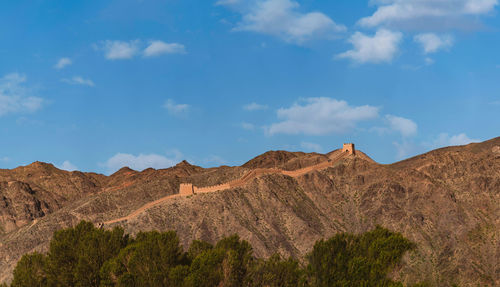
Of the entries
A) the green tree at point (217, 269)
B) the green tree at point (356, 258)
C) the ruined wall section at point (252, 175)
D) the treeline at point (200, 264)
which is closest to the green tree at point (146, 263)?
the treeline at point (200, 264)

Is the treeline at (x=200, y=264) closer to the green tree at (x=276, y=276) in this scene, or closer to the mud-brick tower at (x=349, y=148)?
the green tree at (x=276, y=276)

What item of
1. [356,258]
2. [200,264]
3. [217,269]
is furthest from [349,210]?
[200,264]

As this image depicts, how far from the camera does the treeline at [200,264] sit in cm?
6562

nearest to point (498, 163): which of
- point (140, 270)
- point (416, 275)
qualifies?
point (416, 275)

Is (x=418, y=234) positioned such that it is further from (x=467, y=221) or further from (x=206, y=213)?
(x=206, y=213)

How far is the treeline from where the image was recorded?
6562 centimetres

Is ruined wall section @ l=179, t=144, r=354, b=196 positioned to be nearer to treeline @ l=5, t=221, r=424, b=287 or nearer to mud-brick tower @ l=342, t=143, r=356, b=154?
mud-brick tower @ l=342, t=143, r=356, b=154

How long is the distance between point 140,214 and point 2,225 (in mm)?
72176

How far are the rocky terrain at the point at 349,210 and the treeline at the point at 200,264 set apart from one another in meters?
48.2

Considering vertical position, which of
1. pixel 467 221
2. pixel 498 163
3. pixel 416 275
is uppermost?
pixel 498 163

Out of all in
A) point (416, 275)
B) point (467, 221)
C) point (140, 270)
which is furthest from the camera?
point (467, 221)

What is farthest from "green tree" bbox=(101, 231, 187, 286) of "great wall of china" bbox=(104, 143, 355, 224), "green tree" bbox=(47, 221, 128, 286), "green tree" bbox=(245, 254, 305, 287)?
"great wall of china" bbox=(104, 143, 355, 224)

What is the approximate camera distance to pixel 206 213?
129 meters

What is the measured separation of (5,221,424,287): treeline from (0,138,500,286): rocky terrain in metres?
48.2
